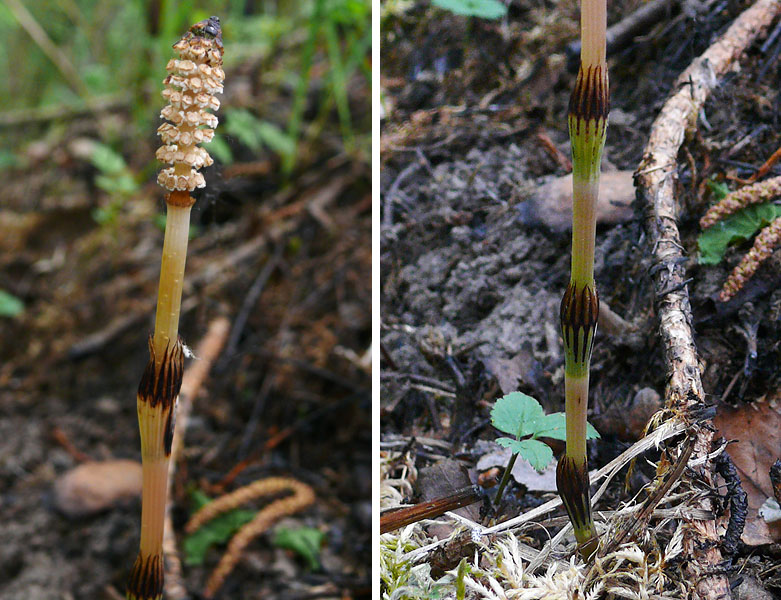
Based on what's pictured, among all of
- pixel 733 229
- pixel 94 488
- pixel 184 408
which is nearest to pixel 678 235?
pixel 733 229

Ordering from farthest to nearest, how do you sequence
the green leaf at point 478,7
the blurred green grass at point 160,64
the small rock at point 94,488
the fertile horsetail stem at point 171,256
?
the blurred green grass at point 160,64
the small rock at point 94,488
the green leaf at point 478,7
the fertile horsetail stem at point 171,256

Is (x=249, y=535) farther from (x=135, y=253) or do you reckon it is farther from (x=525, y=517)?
(x=135, y=253)

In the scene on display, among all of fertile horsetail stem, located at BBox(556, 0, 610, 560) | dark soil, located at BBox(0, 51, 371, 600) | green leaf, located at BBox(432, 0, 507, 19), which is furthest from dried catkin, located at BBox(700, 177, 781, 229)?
dark soil, located at BBox(0, 51, 371, 600)

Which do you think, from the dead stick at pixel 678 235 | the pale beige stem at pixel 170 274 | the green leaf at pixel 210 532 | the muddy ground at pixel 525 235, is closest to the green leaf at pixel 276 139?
the muddy ground at pixel 525 235

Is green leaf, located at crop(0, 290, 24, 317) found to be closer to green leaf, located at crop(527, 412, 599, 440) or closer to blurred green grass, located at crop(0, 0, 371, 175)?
blurred green grass, located at crop(0, 0, 371, 175)

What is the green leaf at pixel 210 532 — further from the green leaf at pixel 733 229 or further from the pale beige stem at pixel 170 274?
the green leaf at pixel 733 229

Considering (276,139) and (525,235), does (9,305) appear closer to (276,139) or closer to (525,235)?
(276,139)
